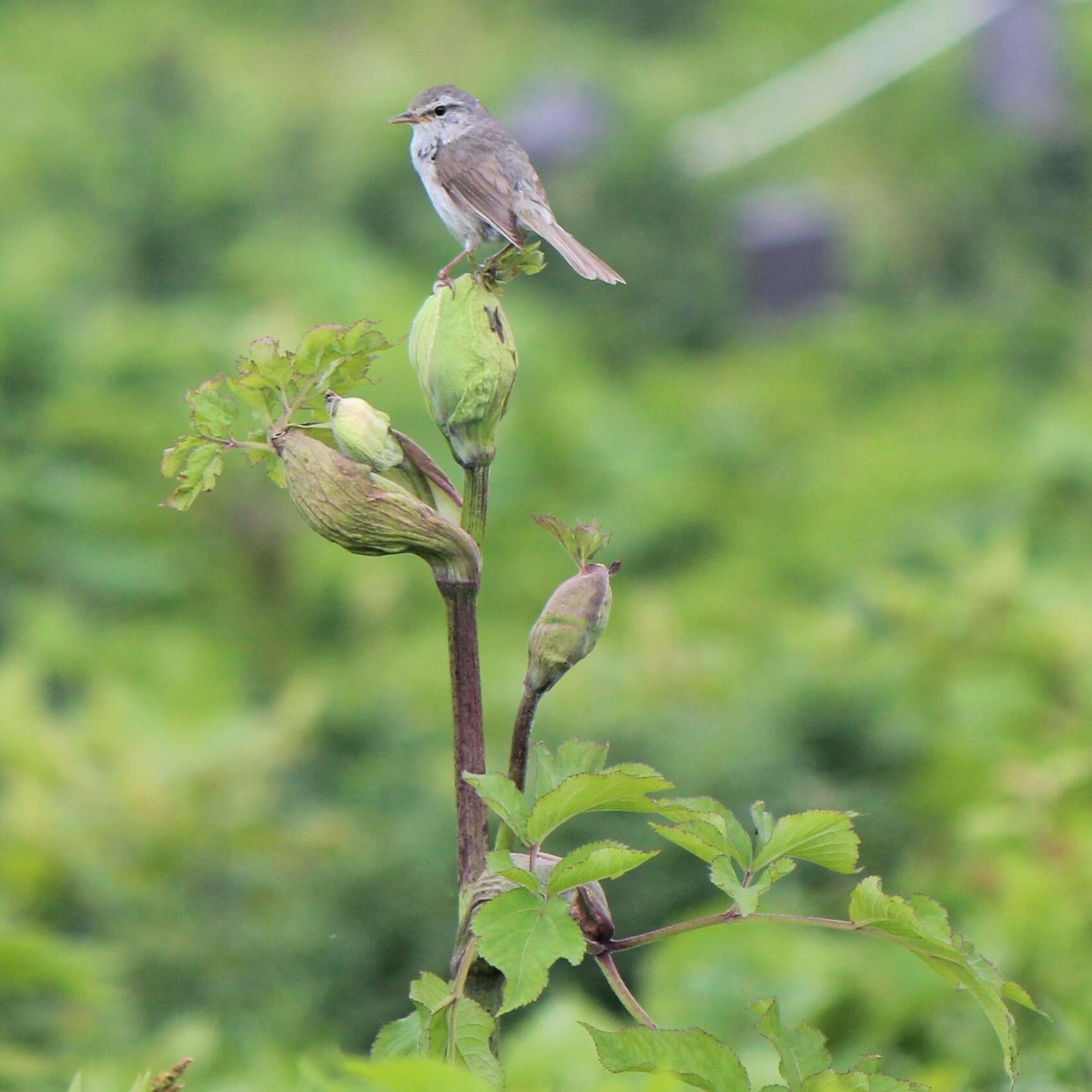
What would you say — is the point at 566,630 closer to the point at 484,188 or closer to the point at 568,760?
the point at 568,760

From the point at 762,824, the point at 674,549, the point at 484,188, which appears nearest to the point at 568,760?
the point at 762,824

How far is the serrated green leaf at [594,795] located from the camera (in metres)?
1.13

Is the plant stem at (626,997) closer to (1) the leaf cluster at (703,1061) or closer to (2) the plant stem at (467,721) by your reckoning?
(1) the leaf cluster at (703,1061)

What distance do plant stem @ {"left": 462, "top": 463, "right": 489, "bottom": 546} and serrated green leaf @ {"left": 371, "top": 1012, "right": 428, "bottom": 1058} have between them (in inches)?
14.8

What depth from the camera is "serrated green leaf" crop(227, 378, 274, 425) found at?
1232 millimetres

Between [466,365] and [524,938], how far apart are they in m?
0.44

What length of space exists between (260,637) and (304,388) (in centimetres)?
598

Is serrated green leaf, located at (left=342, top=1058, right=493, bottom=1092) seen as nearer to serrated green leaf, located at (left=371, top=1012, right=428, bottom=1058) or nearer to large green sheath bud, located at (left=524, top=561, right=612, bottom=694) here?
serrated green leaf, located at (left=371, top=1012, right=428, bottom=1058)

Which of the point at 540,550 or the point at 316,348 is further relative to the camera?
the point at 540,550

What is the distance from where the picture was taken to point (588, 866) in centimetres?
116

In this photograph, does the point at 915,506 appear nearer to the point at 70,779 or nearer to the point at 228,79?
the point at 70,779

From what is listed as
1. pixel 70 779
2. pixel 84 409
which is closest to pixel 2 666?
pixel 70 779

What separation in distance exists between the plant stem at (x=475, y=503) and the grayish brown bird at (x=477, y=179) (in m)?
0.57

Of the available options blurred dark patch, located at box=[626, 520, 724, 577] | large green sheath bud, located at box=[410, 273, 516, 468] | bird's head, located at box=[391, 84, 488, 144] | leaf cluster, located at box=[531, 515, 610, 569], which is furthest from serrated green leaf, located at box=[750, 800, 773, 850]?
blurred dark patch, located at box=[626, 520, 724, 577]
